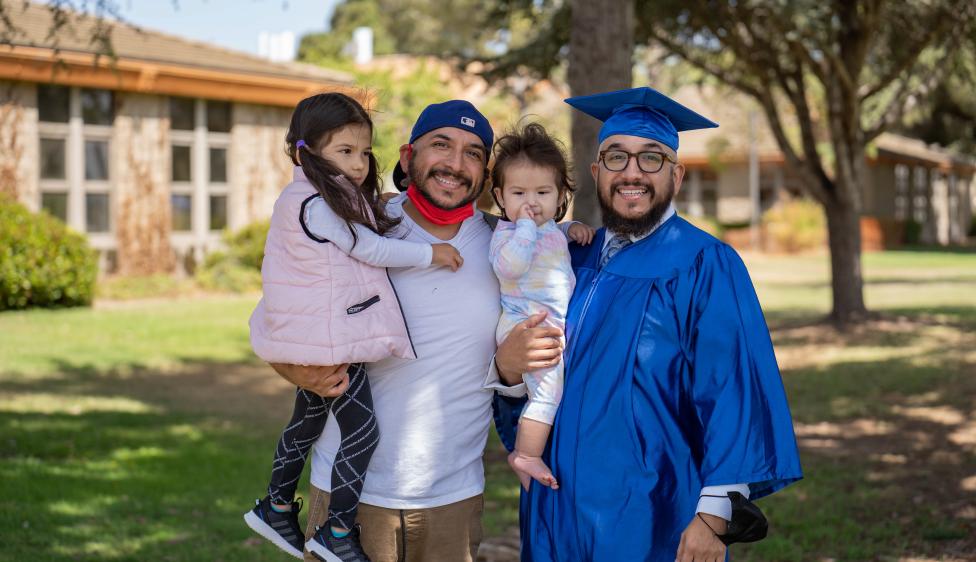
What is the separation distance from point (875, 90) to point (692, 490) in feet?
40.2

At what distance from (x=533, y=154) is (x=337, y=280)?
27.6 inches

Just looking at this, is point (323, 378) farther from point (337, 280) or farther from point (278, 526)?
point (278, 526)

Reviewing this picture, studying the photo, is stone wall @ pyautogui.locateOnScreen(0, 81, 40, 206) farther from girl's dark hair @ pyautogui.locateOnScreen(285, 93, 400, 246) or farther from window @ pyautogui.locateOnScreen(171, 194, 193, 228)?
girl's dark hair @ pyautogui.locateOnScreen(285, 93, 400, 246)

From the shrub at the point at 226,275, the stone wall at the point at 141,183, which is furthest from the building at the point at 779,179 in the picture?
the stone wall at the point at 141,183

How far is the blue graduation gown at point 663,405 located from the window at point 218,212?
16519 mm

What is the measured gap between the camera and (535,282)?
9.82ft

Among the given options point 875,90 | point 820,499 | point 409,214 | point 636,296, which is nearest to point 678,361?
point 636,296

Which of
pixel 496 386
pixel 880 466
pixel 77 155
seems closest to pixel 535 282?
pixel 496 386

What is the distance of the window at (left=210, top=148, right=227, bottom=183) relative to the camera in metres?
18.5

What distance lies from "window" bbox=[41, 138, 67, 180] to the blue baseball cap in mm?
14803

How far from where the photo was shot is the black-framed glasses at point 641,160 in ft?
9.80

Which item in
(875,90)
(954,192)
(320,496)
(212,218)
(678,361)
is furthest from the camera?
(954,192)

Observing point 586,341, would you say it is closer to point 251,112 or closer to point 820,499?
point 820,499

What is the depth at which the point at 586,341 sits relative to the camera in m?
2.92
